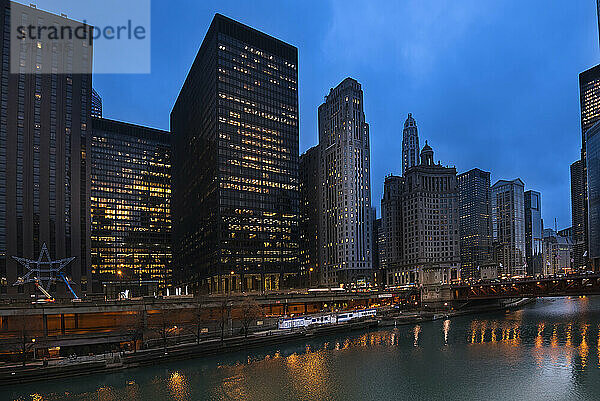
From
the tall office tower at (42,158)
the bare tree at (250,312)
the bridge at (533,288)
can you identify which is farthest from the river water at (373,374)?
the tall office tower at (42,158)

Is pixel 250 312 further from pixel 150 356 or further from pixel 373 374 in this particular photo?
pixel 373 374

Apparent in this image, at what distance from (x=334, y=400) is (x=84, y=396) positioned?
3226cm

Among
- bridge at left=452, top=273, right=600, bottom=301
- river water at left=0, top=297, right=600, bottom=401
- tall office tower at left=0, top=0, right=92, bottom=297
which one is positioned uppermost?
tall office tower at left=0, top=0, right=92, bottom=297

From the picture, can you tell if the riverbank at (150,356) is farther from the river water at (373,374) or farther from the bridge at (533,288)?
the bridge at (533,288)

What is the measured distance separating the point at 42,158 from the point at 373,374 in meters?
149

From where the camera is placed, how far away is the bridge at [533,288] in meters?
132

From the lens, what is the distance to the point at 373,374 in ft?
230

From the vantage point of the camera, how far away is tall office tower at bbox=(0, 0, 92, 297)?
162 meters

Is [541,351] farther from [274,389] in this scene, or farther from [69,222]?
[69,222]

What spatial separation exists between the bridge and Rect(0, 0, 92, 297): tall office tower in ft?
456

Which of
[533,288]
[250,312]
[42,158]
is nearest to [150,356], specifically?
[250,312]

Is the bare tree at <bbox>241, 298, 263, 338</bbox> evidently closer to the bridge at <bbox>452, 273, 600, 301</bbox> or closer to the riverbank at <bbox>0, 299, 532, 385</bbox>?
the riverbank at <bbox>0, 299, 532, 385</bbox>

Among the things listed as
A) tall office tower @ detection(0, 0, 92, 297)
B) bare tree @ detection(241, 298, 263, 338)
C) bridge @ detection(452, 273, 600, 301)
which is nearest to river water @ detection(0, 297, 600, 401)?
bare tree @ detection(241, 298, 263, 338)

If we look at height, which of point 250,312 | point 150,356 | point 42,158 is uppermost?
point 42,158
